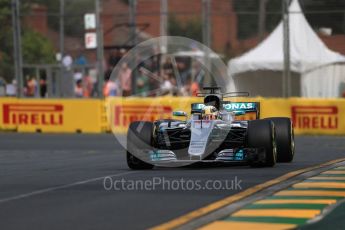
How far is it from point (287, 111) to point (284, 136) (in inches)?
558

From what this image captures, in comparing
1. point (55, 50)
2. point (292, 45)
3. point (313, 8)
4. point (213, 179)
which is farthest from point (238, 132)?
point (55, 50)

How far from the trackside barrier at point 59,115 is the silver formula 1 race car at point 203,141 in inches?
672

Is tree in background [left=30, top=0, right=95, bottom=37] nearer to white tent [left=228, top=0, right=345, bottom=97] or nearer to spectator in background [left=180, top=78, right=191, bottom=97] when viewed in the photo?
spectator in background [left=180, top=78, right=191, bottom=97]

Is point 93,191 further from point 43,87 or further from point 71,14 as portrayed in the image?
point 43,87

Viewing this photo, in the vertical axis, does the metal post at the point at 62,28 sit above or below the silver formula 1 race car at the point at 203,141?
above

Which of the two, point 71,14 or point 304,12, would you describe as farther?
point 71,14

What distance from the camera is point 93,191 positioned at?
1247cm

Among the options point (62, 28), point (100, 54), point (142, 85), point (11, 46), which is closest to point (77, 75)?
point (62, 28)

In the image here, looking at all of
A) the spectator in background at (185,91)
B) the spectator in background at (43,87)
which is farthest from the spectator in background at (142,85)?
the spectator in background at (43,87)

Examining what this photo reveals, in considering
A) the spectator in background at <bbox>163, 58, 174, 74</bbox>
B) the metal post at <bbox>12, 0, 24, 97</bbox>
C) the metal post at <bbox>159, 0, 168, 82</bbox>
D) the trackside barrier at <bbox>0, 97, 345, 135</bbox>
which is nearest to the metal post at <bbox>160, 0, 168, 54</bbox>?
the metal post at <bbox>159, 0, 168, 82</bbox>

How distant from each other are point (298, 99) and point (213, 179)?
688 inches

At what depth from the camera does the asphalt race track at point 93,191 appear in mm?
9914

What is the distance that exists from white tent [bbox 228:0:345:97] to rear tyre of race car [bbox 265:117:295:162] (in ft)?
55.0

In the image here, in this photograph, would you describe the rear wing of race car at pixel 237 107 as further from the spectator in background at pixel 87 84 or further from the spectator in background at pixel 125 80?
the spectator in background at pixel 87 84
